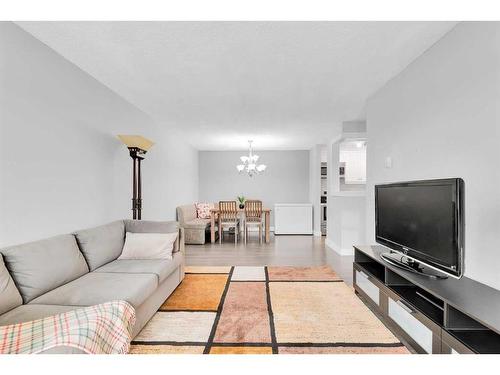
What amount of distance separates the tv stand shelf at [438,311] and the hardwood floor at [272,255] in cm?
117

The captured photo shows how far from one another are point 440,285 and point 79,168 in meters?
3.11

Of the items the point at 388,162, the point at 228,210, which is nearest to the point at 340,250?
the point at 388,162

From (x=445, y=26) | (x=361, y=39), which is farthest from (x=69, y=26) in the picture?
(x=445, y=26)

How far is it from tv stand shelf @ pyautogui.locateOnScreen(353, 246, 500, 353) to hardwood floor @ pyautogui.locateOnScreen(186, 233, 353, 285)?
1.17m

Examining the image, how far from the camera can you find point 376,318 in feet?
7.41

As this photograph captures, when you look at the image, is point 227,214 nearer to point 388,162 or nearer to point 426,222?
point 388,162

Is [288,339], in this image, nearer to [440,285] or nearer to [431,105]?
[440,285]

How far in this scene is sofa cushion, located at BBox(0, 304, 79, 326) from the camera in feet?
4.81

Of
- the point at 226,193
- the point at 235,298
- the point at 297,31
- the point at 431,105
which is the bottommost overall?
the point at 235,298

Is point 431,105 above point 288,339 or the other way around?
above

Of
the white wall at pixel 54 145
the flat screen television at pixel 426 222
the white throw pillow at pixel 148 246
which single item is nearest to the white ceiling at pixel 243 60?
the white wall at pixel 54 145

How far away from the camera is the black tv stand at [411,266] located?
183cm

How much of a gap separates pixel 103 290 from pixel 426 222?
232cm

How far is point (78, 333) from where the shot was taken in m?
1.07
